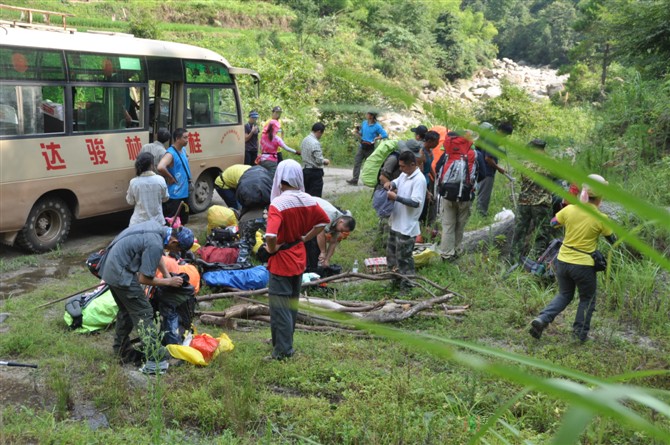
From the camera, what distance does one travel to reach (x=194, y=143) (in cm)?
1110

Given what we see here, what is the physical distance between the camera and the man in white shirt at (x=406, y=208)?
712 centimetres

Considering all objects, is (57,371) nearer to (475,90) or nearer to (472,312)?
(472,312)

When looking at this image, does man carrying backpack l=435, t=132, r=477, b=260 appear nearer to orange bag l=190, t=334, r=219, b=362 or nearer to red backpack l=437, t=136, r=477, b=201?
red backpack l=437, t=136, r=477, b=201

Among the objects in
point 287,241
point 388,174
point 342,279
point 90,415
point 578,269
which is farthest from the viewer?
point 388,174

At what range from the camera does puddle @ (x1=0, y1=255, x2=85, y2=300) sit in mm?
7473

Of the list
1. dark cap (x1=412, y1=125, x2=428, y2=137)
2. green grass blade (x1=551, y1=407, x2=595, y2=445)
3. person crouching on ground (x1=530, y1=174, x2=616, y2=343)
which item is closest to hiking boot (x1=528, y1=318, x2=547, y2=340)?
person crouching on ground (x1=530, y1=174, x2=616, y2=343)

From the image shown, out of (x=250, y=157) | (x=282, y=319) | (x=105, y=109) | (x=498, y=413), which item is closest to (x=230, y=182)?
(x=105, y=109)

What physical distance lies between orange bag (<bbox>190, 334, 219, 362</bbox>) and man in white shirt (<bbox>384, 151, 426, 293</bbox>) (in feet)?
8.55

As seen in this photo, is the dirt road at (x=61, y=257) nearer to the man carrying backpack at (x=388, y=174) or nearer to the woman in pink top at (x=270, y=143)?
the woman in pink top at (x=270, y=143)

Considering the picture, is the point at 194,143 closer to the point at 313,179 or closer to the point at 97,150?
the point at 97,150

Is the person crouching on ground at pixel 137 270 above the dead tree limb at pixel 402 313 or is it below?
above

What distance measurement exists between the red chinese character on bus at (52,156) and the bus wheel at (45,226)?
455 millimetres

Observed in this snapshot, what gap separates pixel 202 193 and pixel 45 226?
3.19 meters

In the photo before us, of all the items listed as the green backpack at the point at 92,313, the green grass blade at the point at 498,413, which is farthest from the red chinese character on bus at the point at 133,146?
the green grass blade at the point at 498,413
